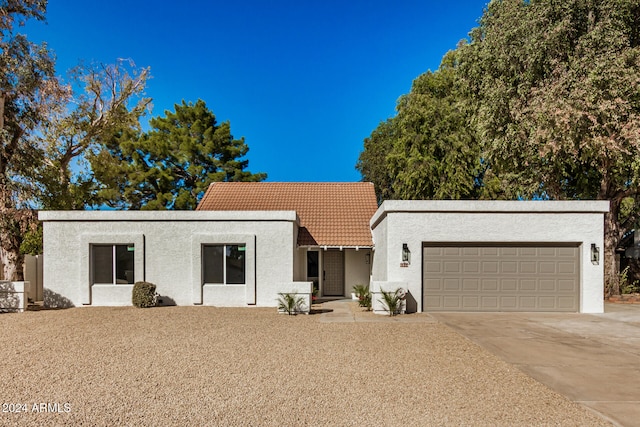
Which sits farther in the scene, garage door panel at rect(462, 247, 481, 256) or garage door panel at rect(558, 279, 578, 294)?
garage door panel at rect(462, 247, 481, 256)

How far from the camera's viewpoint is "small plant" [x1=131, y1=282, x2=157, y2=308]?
13.3m

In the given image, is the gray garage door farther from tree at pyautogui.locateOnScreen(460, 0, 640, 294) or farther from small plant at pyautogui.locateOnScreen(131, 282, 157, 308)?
small plant at pyautogui.locateOnScreen(131, 282, 157, 308)

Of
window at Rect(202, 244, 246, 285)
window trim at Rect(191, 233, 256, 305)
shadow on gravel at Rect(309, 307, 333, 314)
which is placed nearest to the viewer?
shadow on gravel at Rect(309, 307, 333, 314)

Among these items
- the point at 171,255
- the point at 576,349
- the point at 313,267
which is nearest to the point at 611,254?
the point at 576,349

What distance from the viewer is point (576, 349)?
7785 mm

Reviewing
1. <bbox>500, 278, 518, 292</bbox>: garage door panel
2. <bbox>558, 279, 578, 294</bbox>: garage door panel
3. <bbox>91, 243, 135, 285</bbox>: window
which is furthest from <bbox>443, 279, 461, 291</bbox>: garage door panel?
<bbox>91, 243, 135, 285</bbox>: window

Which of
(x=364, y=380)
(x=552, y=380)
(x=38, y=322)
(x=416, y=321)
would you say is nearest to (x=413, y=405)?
(x=364, y=380)

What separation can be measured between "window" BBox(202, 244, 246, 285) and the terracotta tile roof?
3.25 meters

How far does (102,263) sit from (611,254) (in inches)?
782

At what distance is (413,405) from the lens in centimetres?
497

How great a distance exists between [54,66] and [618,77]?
838 inches

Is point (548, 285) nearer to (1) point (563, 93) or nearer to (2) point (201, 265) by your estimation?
(1) point (563, 93)

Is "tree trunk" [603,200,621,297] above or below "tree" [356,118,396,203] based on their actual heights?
below

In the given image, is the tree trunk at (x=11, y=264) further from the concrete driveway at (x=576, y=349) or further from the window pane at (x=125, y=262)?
the concrete driveway at (x=576, y=349)
